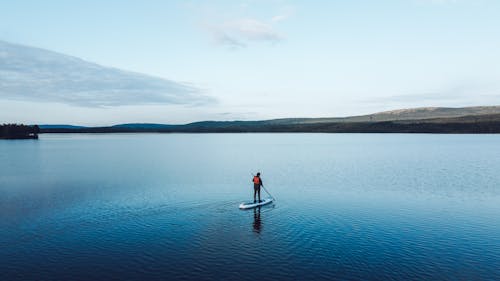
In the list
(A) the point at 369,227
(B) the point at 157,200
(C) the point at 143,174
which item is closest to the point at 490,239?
(A) the point at 369,227

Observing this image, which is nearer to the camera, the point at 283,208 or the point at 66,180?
the point at 283,208

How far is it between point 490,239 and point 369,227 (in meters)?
7.95

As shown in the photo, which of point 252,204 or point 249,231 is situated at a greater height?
point 252,204

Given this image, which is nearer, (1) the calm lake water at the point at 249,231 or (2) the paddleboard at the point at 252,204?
(1) the calm lake water at the point at 249,231

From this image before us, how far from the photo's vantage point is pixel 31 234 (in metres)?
24.8

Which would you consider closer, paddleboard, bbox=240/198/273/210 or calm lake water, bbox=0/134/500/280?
calm lake water, bbox=0/134/500/280

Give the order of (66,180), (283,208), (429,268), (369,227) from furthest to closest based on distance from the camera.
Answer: (66,180) → (283,208) → (369,227) → (429,268)

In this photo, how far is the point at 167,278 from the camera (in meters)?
17.7

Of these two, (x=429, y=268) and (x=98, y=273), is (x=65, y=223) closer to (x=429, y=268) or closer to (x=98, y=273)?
(x=98, y=273)

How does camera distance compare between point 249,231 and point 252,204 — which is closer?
point 249,231

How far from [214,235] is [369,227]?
1204cm

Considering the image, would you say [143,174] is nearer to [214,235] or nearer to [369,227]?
[214,235]

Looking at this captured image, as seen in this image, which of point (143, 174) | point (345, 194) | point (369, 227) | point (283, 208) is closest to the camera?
point (369, 227)

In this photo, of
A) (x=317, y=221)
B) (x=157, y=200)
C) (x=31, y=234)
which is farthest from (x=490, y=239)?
(x=31, y=234)
